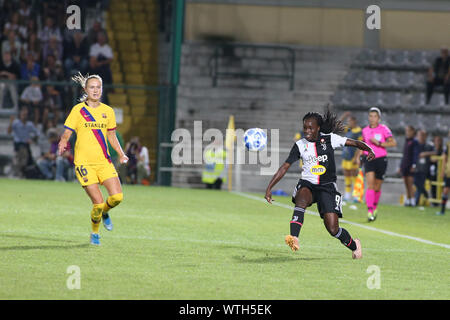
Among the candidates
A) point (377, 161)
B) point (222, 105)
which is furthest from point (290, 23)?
point (377, 161)

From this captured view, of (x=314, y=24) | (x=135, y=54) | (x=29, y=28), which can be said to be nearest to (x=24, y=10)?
(x=29, y=28)

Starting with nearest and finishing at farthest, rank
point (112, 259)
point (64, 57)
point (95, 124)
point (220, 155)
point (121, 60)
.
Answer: point (112, 259) → point (95, 124) → point (220, 155) → point (64, 57) → point (121, 60)

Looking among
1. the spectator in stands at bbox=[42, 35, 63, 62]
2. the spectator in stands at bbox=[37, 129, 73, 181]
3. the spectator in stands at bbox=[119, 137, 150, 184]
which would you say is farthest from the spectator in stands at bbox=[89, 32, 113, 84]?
the spectator in stands at bbox=[37, 129, 73, 181]

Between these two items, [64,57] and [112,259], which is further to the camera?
[64,57]

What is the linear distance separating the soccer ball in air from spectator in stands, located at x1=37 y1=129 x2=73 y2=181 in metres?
5.20

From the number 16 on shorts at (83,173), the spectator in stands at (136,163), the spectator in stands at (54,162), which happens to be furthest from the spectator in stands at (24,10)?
the number 16 on shorts at (83,173)

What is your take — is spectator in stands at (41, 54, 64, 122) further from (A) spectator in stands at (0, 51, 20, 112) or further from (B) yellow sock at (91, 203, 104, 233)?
(B) yellow sock at (91, 203, 104, 233)

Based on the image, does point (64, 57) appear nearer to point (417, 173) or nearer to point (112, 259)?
point (417, 173)

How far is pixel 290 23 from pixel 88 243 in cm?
2312

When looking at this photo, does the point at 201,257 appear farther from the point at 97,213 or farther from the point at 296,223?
the point at 97,213

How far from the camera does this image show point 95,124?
34.4 ft

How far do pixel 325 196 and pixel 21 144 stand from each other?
17.6m

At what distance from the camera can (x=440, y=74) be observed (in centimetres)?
2950

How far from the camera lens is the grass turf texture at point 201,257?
7.55 metres
